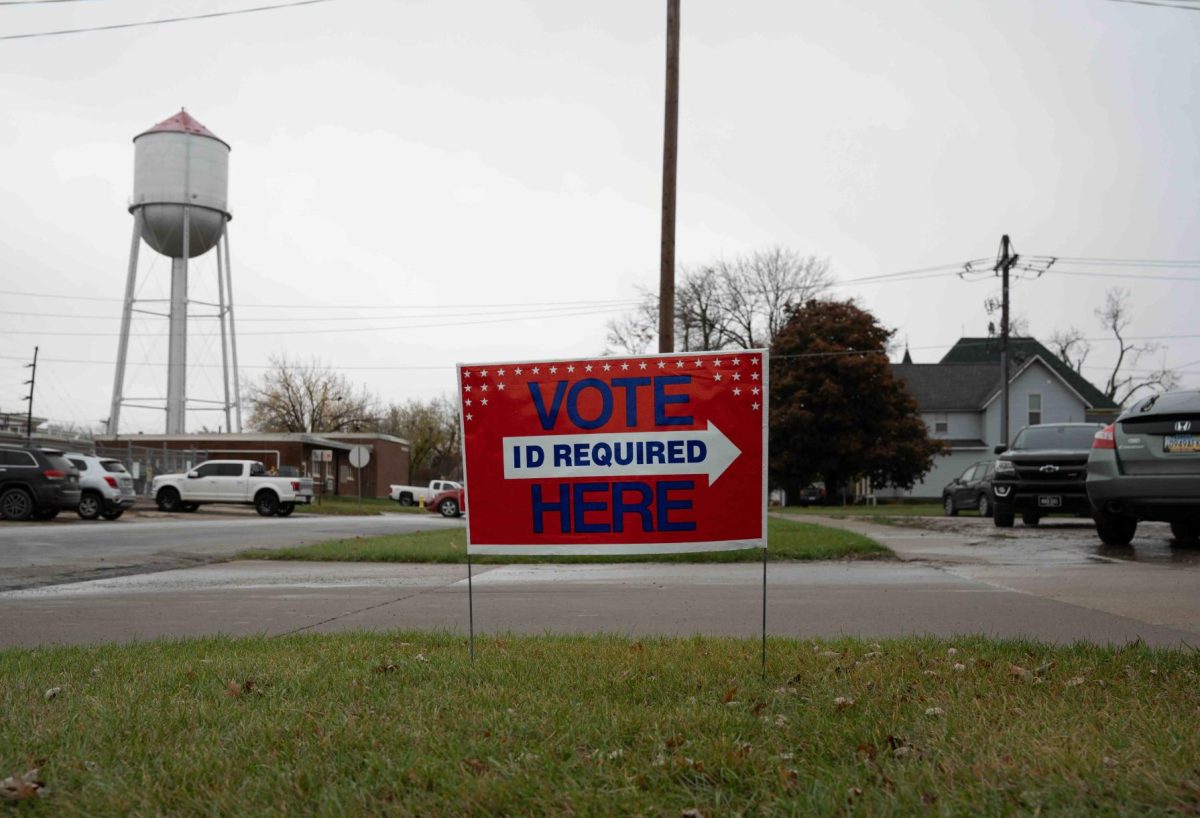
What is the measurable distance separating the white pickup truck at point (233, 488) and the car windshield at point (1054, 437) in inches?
1024

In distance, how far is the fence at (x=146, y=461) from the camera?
1657 inches

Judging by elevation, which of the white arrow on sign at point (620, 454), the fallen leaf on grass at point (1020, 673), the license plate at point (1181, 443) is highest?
the license plate at point (1181, 443)

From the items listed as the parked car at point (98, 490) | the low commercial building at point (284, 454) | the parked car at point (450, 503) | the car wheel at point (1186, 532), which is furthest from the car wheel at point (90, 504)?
the car wheel at point (1186, 532)

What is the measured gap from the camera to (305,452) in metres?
60.0

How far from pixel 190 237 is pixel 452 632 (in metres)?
50.2

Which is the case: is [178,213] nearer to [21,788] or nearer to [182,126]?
[182,126]

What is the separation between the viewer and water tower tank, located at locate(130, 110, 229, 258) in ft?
166

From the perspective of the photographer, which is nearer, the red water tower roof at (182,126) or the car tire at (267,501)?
the car tire at (267,501)

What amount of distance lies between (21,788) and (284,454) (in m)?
57.9

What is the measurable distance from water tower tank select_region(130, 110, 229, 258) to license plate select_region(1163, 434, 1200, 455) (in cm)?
4779

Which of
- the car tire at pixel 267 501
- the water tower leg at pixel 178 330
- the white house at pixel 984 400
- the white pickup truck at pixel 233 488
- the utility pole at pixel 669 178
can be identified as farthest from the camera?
the white house at pixel 984 400

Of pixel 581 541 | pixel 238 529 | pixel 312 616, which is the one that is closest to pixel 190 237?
pixel 238 529

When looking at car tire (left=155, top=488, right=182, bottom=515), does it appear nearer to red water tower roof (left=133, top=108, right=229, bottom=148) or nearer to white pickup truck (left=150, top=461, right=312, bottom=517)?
Answer: white pickup truck (left=150, top=461, right=312, bottom=517)

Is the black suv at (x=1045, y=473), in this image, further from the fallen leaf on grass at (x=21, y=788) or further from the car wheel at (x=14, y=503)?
the car wheel at (x=14, y=503)
